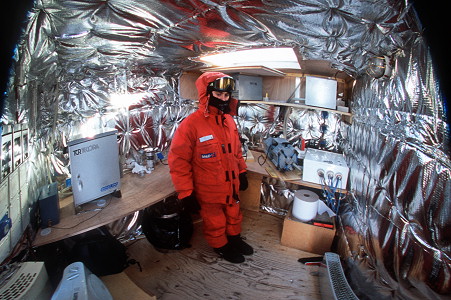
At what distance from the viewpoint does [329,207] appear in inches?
96.3

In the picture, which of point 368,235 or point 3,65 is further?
point 368,235

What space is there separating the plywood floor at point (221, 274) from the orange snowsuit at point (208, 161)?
0.85 ft

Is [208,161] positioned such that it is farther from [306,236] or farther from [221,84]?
[306,236]

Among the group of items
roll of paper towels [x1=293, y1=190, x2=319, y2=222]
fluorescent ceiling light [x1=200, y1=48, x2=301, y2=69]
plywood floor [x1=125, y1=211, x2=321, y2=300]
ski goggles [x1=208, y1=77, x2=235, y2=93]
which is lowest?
plywood floor [x1=125, y1=211, x2=321, y2=300]

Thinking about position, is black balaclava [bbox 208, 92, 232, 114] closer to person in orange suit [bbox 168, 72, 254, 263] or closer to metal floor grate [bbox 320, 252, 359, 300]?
person in orange suit [bbox 168, 72, 254, 263]

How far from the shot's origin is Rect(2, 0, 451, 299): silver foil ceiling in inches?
33.5

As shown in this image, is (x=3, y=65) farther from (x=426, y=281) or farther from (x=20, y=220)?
(x=426, y=281)

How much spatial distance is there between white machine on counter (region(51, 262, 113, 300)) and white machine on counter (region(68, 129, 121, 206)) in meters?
0.56

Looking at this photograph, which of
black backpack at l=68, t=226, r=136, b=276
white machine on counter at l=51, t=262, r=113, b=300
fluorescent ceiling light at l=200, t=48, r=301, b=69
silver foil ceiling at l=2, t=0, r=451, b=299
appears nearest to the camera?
silver foil ceiling at l=2, t=0, r=451, b=299

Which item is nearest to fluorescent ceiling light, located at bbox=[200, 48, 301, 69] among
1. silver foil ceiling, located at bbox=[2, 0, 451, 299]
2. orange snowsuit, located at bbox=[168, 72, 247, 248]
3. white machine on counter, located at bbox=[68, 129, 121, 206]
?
silver foil ceiling, located at bbox=[2, 0, 451, 299]

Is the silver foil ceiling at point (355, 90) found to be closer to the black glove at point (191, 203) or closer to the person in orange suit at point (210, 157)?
the person in orange suit at point (210, 157)

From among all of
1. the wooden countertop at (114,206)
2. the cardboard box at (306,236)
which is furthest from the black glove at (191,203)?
the cardboard box at (306,236)

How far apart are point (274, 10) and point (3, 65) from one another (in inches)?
43.6

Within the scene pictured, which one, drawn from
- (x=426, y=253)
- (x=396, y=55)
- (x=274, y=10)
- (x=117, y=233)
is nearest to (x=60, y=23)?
(x=274, y=10)
